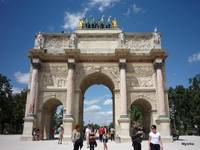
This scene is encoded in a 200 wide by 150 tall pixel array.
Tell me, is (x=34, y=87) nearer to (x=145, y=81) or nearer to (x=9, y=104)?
(x=145, y=81)

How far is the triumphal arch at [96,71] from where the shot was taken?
27.6m

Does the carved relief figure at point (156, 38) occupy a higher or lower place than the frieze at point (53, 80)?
higher

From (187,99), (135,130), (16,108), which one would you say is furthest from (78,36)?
(187,99)

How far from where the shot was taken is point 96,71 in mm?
28969

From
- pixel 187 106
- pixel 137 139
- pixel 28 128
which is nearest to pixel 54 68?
pixel 28 128

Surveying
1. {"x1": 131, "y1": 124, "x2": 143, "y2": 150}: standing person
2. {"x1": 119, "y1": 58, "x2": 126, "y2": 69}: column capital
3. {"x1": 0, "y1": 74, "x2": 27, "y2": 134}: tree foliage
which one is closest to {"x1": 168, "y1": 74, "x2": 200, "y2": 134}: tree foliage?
{"x1": 119, "y1": 58, "x2": 126, "y2": 69}: column capital

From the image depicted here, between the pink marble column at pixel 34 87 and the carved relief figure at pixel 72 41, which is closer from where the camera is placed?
the pink marble column at pixel 34 87

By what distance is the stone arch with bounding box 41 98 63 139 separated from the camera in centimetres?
2883

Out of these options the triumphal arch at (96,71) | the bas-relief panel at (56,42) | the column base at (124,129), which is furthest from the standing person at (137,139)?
the bas-relief panel at (56,42)

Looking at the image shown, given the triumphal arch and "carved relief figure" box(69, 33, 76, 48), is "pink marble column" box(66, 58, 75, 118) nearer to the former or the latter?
the triumphal arch

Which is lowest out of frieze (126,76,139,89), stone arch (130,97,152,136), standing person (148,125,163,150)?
standing person (148,125,163,150)

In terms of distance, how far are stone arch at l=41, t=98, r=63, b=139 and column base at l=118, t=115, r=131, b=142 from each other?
7630 mm

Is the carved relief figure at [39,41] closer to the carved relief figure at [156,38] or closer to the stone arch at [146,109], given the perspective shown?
the stone arch at [146,109]

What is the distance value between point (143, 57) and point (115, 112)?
716 cm
